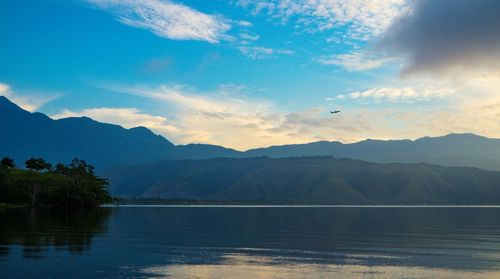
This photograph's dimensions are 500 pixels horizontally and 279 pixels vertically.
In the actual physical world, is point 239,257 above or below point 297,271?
above

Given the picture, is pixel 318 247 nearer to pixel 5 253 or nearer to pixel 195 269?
pixel 195 269

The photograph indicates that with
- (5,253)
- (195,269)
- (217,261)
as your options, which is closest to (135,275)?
(195,269)

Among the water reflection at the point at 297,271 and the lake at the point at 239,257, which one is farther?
the lake at the point at 239,257

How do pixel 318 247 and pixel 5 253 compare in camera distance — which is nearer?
pixel 5 253

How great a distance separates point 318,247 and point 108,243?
2290cm

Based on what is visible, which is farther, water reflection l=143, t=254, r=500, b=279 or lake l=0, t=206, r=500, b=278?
lake l=0, t=206, r=500, b=278

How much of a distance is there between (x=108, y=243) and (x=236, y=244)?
46.4 ft

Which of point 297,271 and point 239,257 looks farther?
point 239,257

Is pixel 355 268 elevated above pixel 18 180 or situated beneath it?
situated beneath

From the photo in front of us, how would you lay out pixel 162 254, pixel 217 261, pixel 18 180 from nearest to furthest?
pixel 217 261 → pixel 162 254 → pixel 18 180

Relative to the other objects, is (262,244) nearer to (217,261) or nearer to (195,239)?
(195,239)

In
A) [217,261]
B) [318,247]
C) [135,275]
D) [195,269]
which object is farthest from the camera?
[318,247]

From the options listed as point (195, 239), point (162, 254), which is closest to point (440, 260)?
point (162, 254)

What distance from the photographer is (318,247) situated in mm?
60188
